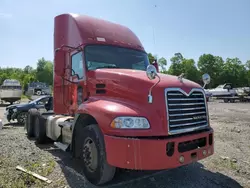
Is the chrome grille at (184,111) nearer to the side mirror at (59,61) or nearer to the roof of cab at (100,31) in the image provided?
the roof of cab at (100,31)

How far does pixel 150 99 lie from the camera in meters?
3.74

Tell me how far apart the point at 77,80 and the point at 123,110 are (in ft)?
6.81

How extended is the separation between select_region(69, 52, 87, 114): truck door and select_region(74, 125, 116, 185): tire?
1.08 m

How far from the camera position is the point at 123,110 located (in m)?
3.72

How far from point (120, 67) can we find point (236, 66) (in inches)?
2675

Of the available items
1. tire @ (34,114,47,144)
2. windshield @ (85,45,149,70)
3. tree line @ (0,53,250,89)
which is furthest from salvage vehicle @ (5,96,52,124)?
tree line @ (0,53,250,89)

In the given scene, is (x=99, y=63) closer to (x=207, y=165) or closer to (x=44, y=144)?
(x=207, y=165)

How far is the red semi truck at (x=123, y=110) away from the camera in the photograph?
11.7 feet

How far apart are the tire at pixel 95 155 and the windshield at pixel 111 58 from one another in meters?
1.47

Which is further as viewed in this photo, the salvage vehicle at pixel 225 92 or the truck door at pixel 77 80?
the salvage vehicle at pixel 225 92

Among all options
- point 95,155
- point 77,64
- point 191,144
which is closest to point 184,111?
point 191,144

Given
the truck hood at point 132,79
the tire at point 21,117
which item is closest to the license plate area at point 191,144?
the truck hood at point 132,79

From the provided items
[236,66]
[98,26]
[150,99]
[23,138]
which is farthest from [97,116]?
[236,66]

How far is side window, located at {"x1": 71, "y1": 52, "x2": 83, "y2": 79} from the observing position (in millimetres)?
5276
